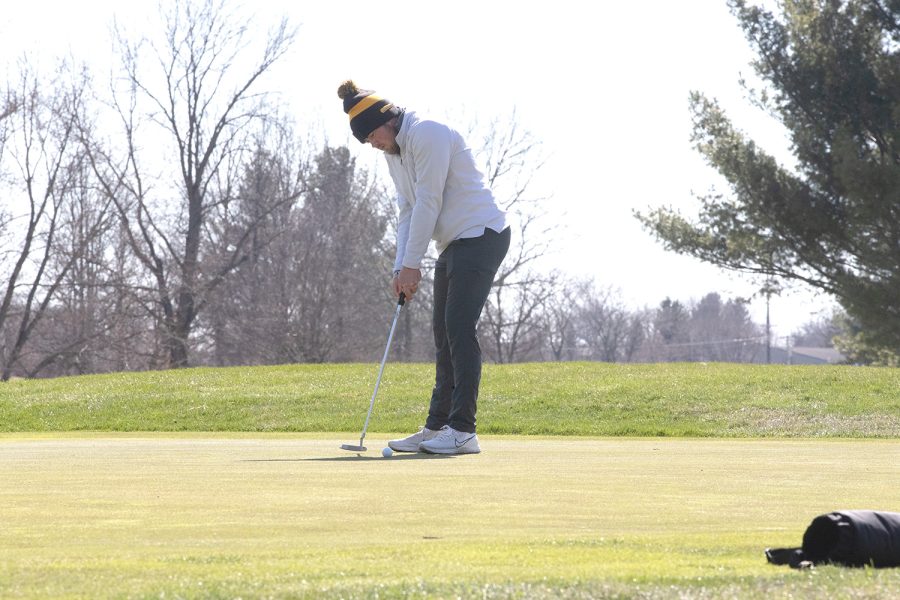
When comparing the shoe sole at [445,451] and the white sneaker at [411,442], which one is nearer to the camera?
the shoe sole at [445,451]

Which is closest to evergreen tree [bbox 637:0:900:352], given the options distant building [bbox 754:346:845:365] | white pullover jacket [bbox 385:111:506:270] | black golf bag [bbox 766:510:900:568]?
white pullover jacket [bbox 385:111:506:270]

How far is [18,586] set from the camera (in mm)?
2301

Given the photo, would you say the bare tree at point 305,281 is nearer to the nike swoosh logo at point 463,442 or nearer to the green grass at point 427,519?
the green grass at point 427,519

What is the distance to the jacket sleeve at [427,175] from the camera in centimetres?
655

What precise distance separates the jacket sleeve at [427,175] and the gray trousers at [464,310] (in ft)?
0.72

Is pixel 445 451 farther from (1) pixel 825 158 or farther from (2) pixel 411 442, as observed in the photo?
(1) pixel 825 158

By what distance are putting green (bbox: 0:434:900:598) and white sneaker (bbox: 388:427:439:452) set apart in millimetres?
599

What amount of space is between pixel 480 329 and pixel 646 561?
50006 mm

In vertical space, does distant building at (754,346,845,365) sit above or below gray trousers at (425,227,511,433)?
above

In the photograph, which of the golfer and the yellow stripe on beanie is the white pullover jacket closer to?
the golfer

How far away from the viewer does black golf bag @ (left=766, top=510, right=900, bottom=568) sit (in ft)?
8.43

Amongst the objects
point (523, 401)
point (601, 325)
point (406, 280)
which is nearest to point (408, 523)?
point (406, 280)

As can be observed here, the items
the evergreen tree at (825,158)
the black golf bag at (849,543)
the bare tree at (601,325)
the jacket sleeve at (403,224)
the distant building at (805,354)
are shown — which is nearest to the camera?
the black golf bag at (849,543)

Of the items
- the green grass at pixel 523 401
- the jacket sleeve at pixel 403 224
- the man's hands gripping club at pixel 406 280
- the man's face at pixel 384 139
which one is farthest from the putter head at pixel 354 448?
the green grass at pixel 523 401
